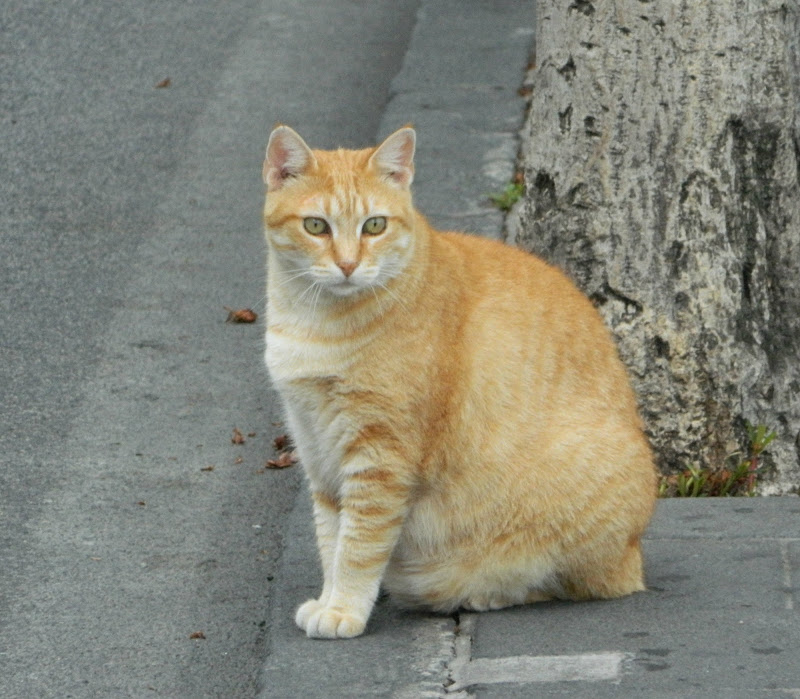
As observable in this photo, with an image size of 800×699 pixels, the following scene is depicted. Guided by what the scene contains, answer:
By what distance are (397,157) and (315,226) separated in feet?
1.15

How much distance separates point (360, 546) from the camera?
377 cm

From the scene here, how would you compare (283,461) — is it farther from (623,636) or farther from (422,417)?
(623,636)

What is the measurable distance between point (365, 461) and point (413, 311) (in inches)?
17.7

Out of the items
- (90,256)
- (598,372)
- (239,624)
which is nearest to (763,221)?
(598,372)

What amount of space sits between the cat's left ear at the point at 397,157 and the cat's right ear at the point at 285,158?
19cm

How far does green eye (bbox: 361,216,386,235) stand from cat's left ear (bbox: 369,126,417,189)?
163mm

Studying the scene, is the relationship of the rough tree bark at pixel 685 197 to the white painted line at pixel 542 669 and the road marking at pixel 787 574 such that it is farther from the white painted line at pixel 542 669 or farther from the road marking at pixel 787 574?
the white painted line at pixel 542 669

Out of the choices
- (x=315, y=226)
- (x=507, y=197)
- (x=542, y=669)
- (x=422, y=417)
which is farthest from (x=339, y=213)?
(x=507, y=197)

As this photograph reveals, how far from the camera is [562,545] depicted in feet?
12.7

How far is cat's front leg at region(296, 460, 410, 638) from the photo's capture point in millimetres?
3738

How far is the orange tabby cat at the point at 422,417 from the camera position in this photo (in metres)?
3.74

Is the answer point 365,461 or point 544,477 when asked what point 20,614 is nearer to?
point 365,461

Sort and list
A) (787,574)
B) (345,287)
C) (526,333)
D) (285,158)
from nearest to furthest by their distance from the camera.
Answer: (345,287), (285,158), (526,333), (787,574)

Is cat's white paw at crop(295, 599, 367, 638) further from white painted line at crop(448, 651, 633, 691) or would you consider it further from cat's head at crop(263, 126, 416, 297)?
cat's head at crop(263, 126, 416, 297)
